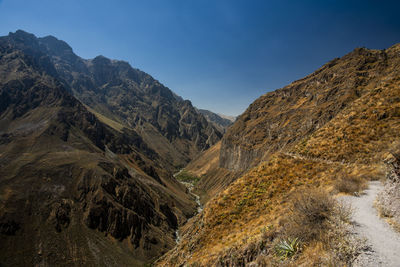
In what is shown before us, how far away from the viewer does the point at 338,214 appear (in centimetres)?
855

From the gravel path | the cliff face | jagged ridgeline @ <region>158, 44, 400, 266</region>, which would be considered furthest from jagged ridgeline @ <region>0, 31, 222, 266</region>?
the gravel path

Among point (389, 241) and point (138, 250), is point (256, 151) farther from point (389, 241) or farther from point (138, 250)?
point (389, 241)

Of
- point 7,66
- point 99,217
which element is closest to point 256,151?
point 99,217

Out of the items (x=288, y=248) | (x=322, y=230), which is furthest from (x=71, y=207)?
(x=322, y=230)

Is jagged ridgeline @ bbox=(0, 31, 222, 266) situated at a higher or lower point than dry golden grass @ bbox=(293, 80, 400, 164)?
lower

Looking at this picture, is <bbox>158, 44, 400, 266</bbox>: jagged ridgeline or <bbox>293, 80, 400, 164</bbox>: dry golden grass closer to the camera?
<bbox>158, 44, 400, 266</bbox>: jagged ridgeline

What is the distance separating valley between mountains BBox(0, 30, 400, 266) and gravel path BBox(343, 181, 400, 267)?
0.23ft

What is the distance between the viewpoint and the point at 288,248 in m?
8.23

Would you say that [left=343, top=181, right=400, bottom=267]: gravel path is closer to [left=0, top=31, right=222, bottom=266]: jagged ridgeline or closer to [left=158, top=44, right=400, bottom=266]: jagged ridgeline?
[left=158, top=44, right=400, bottom=266]: jagged ridgeline

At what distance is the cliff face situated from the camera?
68.4 meters

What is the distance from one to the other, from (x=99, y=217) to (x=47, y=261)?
17605 millimetres

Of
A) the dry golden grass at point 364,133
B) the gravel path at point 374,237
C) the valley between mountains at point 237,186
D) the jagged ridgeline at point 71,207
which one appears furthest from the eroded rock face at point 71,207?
the gravel path at point 374,237

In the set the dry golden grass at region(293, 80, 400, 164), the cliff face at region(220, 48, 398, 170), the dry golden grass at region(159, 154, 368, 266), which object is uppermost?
the cliff face at region(220, 48, 398, 170)

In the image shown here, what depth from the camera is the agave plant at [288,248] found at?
8180 mm
